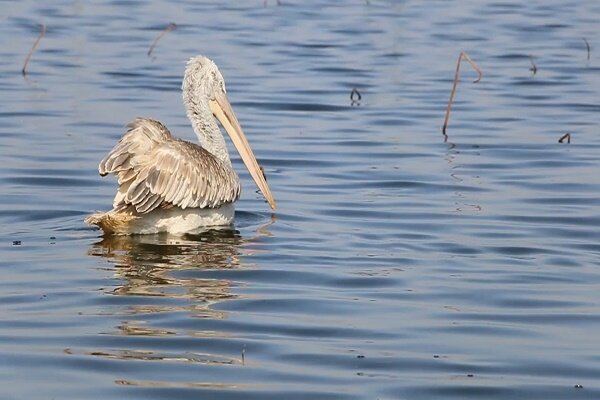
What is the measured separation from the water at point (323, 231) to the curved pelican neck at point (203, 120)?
1.59 feet

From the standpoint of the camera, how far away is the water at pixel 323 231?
629 cm

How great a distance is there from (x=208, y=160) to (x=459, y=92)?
20.8 feet

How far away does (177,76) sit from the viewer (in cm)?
1588

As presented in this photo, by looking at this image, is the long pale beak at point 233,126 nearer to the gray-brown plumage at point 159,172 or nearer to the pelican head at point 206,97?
the pelican head at point 206,97

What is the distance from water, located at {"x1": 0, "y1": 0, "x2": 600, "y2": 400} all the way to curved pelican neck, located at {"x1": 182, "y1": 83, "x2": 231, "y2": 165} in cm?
49

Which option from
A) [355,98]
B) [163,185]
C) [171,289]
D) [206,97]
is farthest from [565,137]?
[171,289]

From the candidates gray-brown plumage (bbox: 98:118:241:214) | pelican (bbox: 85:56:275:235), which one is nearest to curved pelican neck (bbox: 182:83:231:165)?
pelican (bbox: 85:56:275:235)

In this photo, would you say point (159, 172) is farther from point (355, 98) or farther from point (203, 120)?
point (355, 98)

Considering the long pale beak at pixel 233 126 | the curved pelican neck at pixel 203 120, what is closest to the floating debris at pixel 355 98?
the long pale beak at pixel 233 126

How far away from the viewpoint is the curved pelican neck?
33.1 feet

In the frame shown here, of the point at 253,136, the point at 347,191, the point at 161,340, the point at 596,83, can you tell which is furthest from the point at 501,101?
the point at 161,340

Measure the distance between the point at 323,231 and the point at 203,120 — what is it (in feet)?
4.21

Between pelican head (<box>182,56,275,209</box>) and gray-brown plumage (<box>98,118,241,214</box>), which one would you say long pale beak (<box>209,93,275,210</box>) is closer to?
pelican head (<box>182,56,275,209</box>)

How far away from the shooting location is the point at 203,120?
10.1 m
